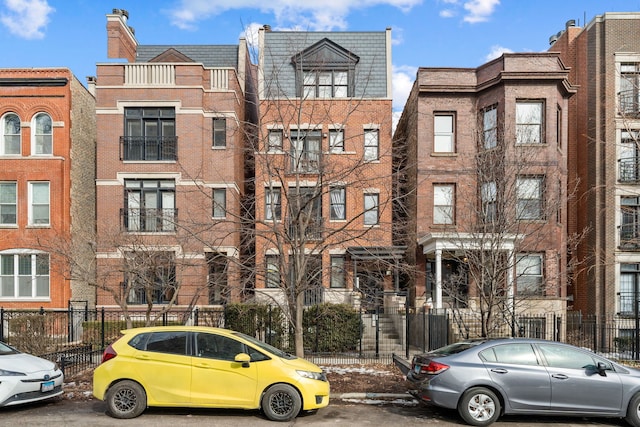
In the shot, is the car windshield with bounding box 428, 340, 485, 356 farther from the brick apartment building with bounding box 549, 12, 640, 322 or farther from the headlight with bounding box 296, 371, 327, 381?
the brick apartment building with bounding box 549, 12, 640, 322

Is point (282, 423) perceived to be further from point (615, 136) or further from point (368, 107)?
point (615, 136)

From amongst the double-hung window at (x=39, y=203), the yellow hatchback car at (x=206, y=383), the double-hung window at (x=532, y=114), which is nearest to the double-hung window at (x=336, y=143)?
the yellow hatchback car at (x=206, y=383)

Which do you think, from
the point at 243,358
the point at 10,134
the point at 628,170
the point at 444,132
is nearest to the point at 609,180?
the point at 628,170

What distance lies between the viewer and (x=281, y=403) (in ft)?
29.7

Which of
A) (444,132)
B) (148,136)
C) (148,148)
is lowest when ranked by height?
(148,148)

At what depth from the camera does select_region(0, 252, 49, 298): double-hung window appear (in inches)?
899

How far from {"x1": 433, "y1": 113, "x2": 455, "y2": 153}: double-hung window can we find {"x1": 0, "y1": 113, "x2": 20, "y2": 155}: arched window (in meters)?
18.6

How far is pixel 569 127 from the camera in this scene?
83.5 ft

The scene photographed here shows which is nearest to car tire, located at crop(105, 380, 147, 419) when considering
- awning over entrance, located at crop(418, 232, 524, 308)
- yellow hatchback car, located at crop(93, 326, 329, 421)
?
yellow hatchback car, located at crop(93, 326, 329, 421)

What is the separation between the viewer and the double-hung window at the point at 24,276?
22844 mm

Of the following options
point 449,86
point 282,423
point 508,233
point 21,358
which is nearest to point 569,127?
point 449,86

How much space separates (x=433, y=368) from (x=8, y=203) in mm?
21392

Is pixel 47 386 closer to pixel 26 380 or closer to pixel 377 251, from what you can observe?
pixel 26 380

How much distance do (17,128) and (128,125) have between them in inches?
191
